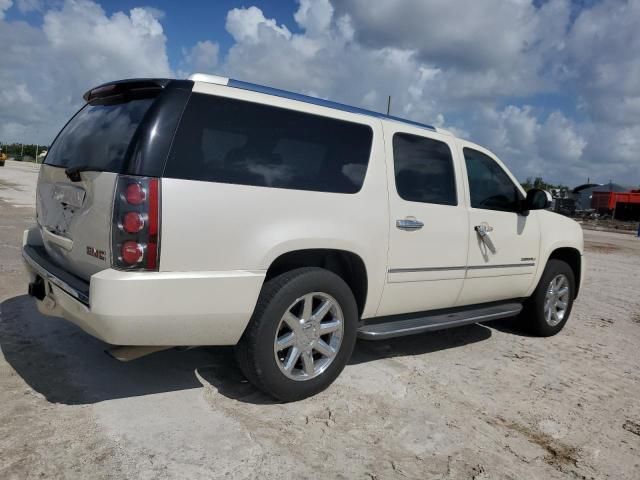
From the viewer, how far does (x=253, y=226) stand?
122 inches

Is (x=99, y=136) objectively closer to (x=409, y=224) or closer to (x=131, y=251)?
(x=131, y=251)

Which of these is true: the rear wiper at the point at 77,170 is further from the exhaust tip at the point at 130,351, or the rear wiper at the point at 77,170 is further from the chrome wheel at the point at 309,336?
the chrome wheel at the point at 309,336

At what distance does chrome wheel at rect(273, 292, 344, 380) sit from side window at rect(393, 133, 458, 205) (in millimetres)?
1047

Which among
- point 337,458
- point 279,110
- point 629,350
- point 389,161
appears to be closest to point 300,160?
point 279,110

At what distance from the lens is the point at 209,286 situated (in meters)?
2.96

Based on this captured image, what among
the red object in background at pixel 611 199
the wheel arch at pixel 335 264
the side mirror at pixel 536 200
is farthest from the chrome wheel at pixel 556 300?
the red object in background at pixel 611 199

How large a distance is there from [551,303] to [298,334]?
3354mm

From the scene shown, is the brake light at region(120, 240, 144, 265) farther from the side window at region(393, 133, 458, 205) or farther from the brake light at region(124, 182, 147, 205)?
the side window at region(393, 133, 458, 205)

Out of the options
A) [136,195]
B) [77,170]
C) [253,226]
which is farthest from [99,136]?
[253,226]

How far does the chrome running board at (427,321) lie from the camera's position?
3824 mm

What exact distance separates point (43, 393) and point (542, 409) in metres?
3.26

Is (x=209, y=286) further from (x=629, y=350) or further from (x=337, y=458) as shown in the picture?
(x=629, y=350)

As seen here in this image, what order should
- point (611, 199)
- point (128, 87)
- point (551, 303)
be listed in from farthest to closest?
1. point (611, 199)
2. point (551, 303)
3. point (128, 87)

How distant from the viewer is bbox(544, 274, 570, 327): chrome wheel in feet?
18.2
